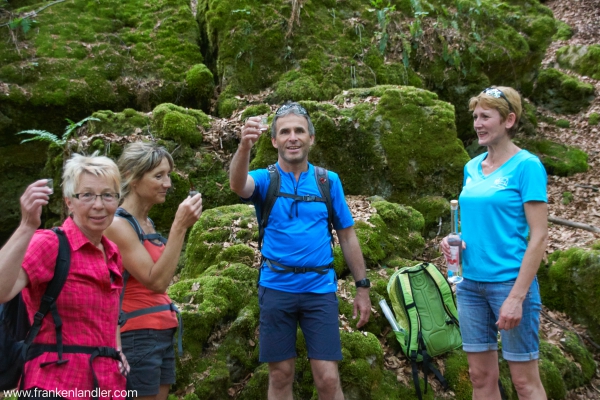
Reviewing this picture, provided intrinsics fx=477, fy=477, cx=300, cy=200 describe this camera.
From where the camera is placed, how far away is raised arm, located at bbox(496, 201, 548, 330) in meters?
3.06

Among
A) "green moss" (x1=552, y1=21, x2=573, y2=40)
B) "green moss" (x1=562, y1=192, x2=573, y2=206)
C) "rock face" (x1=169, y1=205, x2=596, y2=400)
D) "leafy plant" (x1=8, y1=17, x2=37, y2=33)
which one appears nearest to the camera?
"rock face" (x1=169, y1=205, x2=596, y2=400)

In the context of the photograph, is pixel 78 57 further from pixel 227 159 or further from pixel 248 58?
pixel 227 159

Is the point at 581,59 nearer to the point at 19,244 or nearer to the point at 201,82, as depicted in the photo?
the point at 201,82

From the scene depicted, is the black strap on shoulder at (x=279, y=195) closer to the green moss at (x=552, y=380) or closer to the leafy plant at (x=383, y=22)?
the green moss at (x=552, y=380)

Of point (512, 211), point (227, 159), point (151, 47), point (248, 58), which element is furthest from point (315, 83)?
point (512, 211)

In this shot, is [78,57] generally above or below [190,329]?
above

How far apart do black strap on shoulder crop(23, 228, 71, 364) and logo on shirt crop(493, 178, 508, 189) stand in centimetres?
268

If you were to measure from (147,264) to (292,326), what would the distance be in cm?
119

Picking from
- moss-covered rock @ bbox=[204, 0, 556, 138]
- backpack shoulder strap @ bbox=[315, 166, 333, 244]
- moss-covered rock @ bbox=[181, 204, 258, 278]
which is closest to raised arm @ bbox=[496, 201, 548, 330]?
backpack shoulder strap @ bbox=[315, 166, 333, 244]

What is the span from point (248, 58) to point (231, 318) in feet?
21.5

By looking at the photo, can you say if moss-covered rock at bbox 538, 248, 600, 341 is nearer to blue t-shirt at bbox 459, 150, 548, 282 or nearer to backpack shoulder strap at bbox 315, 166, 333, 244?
blue t-shirt at bbox 459, 150, 548, 282

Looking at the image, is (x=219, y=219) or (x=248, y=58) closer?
(x=219, y=219)

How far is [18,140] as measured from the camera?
960 cm

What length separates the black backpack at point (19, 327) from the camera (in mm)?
2279
